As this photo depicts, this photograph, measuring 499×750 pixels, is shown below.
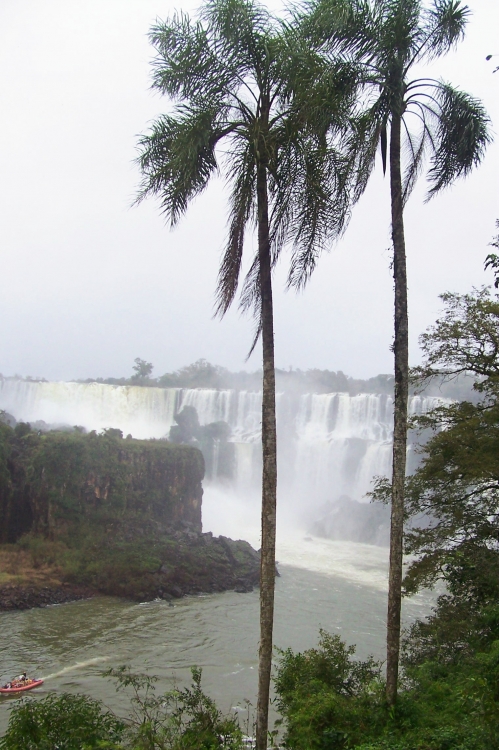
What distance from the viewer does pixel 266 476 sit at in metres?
5.37

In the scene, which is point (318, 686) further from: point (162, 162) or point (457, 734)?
point (162, 162)

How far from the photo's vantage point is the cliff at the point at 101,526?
23.7 meters

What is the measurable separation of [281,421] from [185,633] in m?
26.7

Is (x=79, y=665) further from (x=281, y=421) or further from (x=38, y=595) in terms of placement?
(x=281, y=421)

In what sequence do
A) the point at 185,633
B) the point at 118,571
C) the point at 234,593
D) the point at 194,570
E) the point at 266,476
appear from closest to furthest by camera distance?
Answer: the point at 266,476 → the point at 185,633 → the point at 118,571 → the point at 234,593 → the point at 194,570

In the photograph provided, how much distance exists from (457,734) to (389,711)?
83cm

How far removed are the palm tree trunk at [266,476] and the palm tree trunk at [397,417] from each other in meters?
0.99

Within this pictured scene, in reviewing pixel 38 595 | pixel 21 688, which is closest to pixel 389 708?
pixel 21 688

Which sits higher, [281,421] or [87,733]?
[281,421]

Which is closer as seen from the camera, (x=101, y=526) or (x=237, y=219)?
(x=237, y=219)

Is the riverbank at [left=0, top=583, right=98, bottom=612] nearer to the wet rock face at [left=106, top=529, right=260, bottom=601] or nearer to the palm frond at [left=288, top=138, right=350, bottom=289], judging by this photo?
the wet rock face at [left=106, top=529, right=260, bottom=601]

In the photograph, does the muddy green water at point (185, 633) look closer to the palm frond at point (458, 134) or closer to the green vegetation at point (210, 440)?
the palm frond at point (458, 134)

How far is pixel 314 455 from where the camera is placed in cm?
4331

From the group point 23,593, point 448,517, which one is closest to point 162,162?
point 448,517
